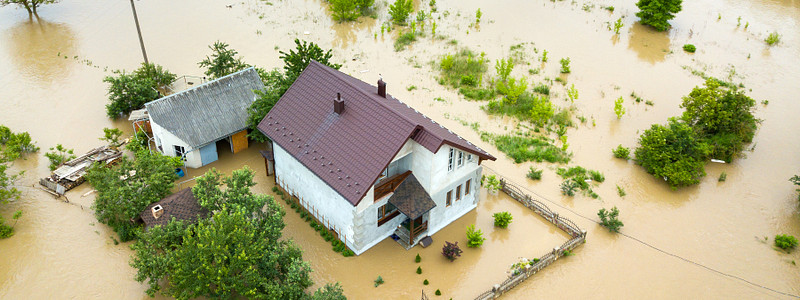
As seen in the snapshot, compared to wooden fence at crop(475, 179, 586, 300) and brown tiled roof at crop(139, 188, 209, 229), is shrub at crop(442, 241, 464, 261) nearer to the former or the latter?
wooden fence at crop(475, 179, 586, 300)

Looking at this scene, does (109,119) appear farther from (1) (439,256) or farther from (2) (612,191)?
(2) (612,191)

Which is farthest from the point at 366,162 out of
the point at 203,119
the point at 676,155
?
the point at 676,155

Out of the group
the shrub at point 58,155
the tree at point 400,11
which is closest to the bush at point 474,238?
the shrub at point 58,155

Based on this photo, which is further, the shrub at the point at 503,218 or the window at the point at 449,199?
the shrub at the point at 503,218

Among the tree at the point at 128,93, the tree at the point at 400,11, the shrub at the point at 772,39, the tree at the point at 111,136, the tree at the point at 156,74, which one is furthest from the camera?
the tree at the point at 400,11

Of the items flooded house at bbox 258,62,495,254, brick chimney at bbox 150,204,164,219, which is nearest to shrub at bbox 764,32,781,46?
flooded house at bbox 258,62,495,254

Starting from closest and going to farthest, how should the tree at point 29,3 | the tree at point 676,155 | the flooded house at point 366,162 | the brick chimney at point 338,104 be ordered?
the flooded house at point 366,162, the brick chimney at point 338,104, the tree at point 676,155, the tree at point 29,3

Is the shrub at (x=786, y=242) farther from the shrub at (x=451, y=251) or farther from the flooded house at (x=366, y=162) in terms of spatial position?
the shrub at (x=451, y=251)

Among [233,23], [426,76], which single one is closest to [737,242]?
[426,76]
